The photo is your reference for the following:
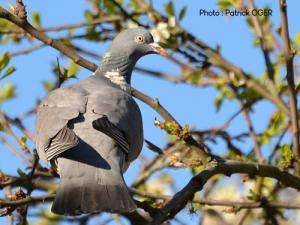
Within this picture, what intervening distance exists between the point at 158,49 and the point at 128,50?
0.23 m

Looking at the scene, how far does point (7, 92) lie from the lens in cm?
686

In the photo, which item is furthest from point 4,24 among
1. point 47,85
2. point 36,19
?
point 47,85

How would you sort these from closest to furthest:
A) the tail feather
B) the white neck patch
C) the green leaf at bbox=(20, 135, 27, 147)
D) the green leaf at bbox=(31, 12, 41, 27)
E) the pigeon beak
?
the tail feather, the green leaf at bbox=(20, 135, 27, 147), the white neck patch, the pigeon beak, the green leaf at bbox=(31, 12, 41, 27)

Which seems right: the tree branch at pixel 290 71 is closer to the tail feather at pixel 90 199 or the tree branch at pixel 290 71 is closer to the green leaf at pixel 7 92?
the tail feather at pixel 90 199

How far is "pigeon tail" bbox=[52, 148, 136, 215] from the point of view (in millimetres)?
4047

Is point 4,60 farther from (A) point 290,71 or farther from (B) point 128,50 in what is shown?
(A) point 290,71

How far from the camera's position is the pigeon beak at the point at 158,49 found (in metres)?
5.89

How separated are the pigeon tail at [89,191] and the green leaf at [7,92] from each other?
8.41 ft

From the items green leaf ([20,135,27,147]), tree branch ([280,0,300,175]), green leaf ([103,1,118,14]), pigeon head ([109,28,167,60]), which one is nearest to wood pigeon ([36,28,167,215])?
green leaf ([20,135,27,147])

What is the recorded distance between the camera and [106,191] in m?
4.18

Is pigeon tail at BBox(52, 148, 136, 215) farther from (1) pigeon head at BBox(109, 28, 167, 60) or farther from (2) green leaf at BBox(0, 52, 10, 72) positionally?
(1) pigeon head at BBox(109, 28, 167, 60)

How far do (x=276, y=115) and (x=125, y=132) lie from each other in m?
1.92

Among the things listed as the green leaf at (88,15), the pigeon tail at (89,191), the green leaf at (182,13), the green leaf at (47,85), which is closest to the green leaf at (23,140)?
the pigeon tail at (89,191)

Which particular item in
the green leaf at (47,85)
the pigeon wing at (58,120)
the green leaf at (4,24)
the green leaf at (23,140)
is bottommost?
the green leaf at (23,140)
